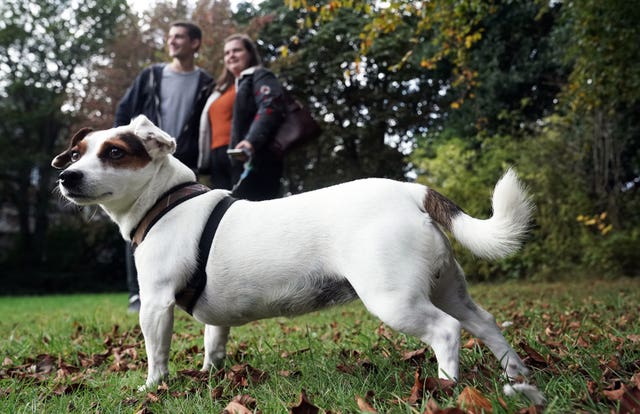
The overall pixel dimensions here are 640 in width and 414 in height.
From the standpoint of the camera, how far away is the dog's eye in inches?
108

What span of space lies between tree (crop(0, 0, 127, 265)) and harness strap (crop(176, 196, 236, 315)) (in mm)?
20444

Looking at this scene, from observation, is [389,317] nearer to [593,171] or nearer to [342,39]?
[593,171]

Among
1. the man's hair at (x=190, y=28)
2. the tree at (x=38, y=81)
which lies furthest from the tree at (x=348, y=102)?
the man's hair at (x=190, y=28)

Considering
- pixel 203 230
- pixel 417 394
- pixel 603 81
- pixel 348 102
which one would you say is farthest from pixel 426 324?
pixel 348 102

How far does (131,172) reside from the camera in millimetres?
2773

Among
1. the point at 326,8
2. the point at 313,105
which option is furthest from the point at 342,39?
the point at 326,8

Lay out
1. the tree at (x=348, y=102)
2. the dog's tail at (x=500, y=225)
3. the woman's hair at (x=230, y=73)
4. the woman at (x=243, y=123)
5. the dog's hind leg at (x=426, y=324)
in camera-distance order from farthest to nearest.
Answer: the tree at (x=348, y=102) → the woman's hair at (x=230, y=73) → the woman at (x=243, y=123) → the dog's tail at (x=500, y=225) → the dog's hind leg at (x=426, y=324)

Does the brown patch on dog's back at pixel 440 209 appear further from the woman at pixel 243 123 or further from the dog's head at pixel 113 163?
the woman at pixel 243 123

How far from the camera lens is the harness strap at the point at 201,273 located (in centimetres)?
266

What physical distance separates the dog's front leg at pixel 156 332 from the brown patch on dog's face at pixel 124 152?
66 centimetres

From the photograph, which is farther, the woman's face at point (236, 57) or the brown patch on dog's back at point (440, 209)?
the woman's face at point (236, 57)

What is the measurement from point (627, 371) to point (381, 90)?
1974cm

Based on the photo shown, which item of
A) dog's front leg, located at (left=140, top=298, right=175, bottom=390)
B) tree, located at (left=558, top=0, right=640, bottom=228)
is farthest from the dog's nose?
tree, located at (left=558, top=0, right=640, bottom=228)

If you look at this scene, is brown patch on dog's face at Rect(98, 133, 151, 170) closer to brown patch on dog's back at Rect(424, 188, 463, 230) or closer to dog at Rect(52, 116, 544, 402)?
dog at Rect(52, 116, 544, 402)
